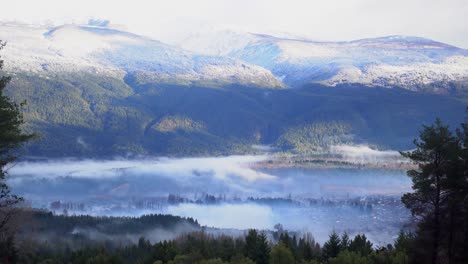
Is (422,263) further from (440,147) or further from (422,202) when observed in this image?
(440,147)

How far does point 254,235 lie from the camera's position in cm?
10500

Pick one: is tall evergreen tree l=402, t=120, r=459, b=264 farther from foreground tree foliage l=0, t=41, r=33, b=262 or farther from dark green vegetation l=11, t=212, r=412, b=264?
foreground tree foliage l=0, t=41, r=33, b=262

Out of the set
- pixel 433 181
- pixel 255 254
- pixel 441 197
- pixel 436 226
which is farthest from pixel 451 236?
pixel 255 254

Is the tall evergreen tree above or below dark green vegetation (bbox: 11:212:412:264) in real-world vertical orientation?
above

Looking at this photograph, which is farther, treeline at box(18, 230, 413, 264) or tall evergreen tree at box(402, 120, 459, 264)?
treeline at box(18, 230, 413, 264)

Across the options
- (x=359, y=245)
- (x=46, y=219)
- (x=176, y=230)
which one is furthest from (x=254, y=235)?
(x=46, y=219)

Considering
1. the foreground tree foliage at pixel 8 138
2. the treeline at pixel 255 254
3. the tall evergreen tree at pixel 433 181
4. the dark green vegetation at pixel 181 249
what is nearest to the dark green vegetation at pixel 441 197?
the tall evergreen tree at pixel 433 181

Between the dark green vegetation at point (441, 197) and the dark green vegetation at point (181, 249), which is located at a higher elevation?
the dark green vegetation at point (441, 197)

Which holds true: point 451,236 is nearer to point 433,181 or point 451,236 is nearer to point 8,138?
point 433,181

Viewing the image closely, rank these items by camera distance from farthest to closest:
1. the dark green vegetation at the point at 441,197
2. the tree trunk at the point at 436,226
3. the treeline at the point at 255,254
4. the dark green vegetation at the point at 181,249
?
the dark green vegetation at the point at 181,249 → the treeline at the point at 255,254 → the tree trunk at the point at 436,226 → the dark green vegetation at the point at 441,197

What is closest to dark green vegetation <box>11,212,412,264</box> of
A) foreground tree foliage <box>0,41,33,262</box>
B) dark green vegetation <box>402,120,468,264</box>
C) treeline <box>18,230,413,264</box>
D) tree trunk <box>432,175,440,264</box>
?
treeline <box>18,230,413,264</box>

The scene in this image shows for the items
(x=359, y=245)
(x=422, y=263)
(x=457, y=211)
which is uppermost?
(x=457, y=211)

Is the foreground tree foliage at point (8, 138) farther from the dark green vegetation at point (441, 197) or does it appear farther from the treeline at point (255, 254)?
the dark green vegetation at point (441, 197)

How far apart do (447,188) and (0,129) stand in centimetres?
3922
